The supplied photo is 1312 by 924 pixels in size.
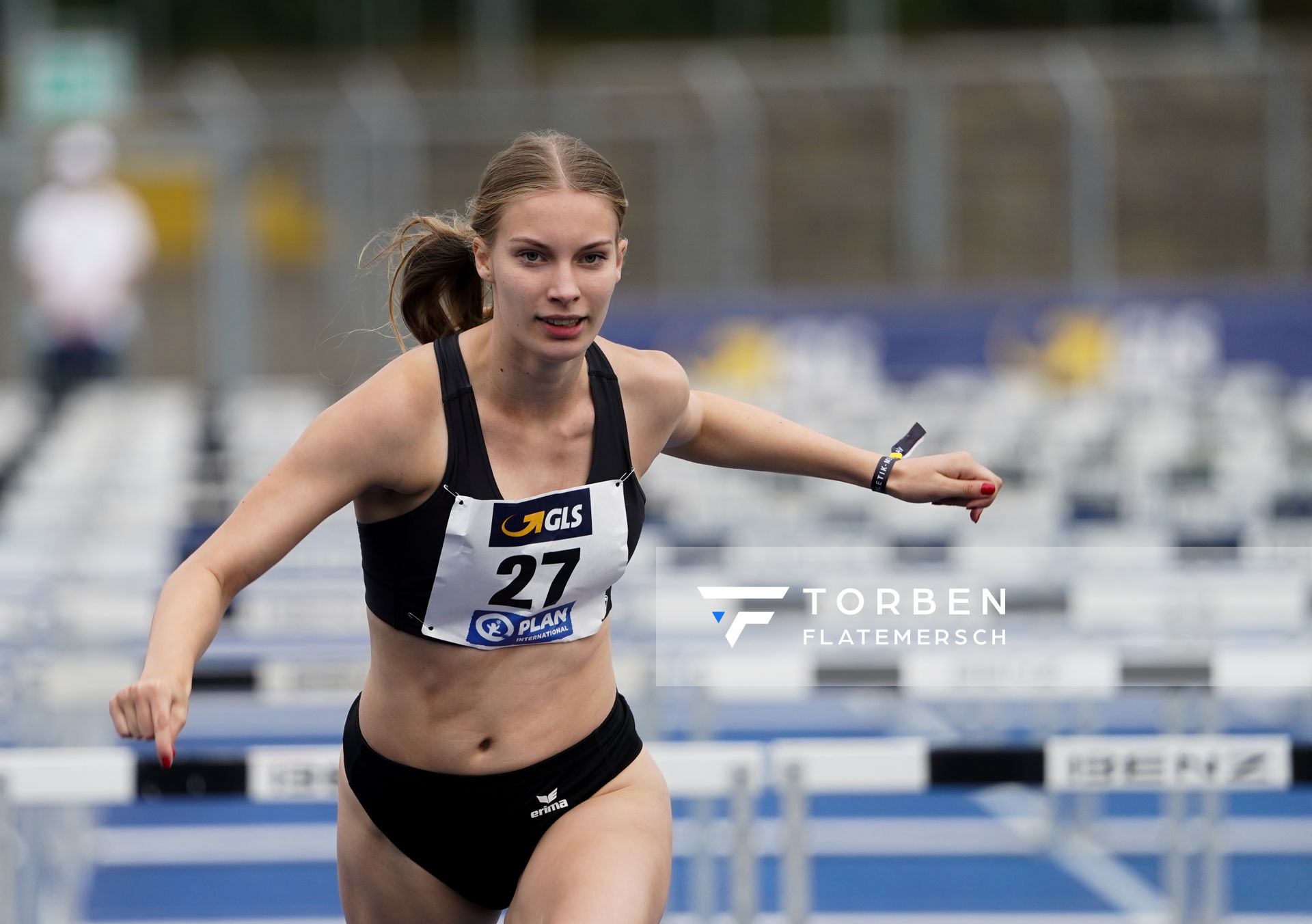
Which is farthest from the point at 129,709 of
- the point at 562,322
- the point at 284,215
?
the point at 284,215

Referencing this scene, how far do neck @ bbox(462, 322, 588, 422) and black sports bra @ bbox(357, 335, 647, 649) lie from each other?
1.2 inches

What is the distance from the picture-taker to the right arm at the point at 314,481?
2484 millimetres

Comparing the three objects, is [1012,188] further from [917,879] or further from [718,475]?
[917,879]

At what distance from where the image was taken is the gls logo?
3.74 m

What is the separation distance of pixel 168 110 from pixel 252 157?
3.34 ft

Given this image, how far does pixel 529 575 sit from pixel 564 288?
447 millimetres

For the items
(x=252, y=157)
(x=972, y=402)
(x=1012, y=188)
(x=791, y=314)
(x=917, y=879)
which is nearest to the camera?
(x=917, y=879)

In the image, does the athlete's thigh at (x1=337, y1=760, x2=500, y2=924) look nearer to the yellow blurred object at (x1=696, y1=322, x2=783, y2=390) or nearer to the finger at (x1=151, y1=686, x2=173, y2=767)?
the finger at (x1=151, y1=686, x2=173, y2=767)

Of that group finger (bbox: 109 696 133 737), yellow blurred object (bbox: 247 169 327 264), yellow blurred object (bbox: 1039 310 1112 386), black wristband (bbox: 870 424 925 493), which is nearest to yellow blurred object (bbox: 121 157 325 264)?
yellow blurred object (bbox: 247 169 327 264)

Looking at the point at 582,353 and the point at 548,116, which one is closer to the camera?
the point at 582,353

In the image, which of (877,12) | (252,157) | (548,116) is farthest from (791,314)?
(877,12)

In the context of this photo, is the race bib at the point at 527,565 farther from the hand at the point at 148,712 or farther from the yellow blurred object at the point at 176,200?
the yellow blurred object at the point at 176,200

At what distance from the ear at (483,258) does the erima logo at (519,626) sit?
51 centimetres

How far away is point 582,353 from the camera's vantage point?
2.71 m
